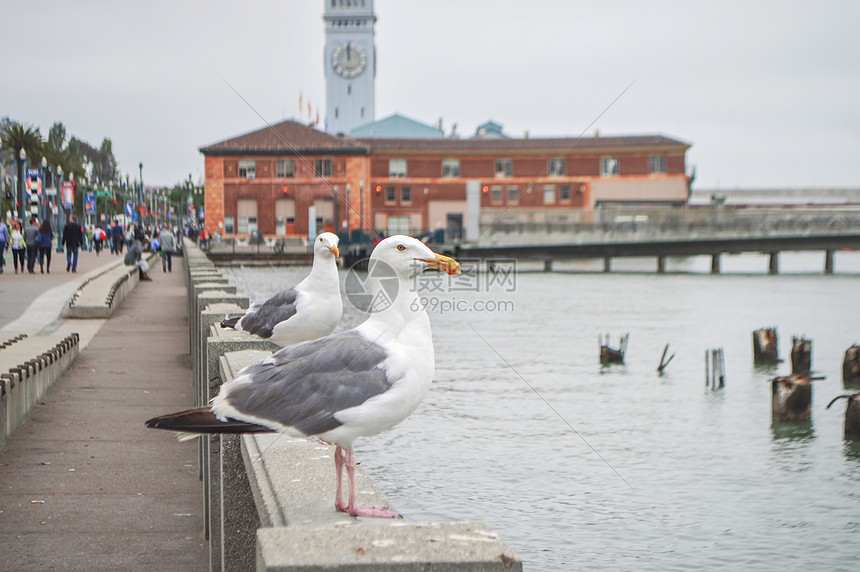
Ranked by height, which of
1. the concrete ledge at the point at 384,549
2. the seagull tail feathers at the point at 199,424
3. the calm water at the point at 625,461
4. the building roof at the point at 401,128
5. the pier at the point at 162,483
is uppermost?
the building roof at the point at 401,128

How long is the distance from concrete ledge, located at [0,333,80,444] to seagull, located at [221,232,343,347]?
207cm

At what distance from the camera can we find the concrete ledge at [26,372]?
7.82 metres

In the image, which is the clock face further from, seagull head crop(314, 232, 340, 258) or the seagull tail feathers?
the seagull tail feathers

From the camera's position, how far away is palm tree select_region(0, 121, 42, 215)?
62.5 meters

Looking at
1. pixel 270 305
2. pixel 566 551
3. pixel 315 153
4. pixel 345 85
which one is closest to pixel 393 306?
pixel 270 305

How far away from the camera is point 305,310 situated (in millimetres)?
7051

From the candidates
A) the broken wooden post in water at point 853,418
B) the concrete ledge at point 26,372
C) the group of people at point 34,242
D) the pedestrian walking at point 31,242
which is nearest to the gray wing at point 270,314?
the concrete ledge at point 26,372

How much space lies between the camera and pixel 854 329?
2970 centimetres

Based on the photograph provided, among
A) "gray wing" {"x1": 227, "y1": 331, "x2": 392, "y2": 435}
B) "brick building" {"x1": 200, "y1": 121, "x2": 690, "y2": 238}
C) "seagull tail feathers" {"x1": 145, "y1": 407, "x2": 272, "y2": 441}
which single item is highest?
"brick building" {"x1": 200, "y1": 121, "x2": 690, "y2": 238}

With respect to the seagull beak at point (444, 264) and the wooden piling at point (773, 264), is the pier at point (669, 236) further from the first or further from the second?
the seagull beak at point (444, 264)

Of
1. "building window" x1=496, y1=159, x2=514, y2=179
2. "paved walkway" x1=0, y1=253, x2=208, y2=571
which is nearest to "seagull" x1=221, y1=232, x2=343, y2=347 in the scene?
"paved walkway" x1=0, y1=253, x2=208, y2=571

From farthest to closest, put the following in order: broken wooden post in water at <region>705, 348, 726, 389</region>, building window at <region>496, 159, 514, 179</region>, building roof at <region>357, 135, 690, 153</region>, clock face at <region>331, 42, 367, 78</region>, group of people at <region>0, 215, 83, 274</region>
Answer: clock face at <region>331, 42, 367, 78</region>
building window at <region>496, 159, 514, 179</region>
building roof at <region>357, 135, 690, 153</region>
group of people at <region>0, 215, 83, 274</region>
broken wooden post in water at <region>705, 348, 726, 389</region>

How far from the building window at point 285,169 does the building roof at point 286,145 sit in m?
0.80

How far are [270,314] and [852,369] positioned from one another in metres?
15.2
